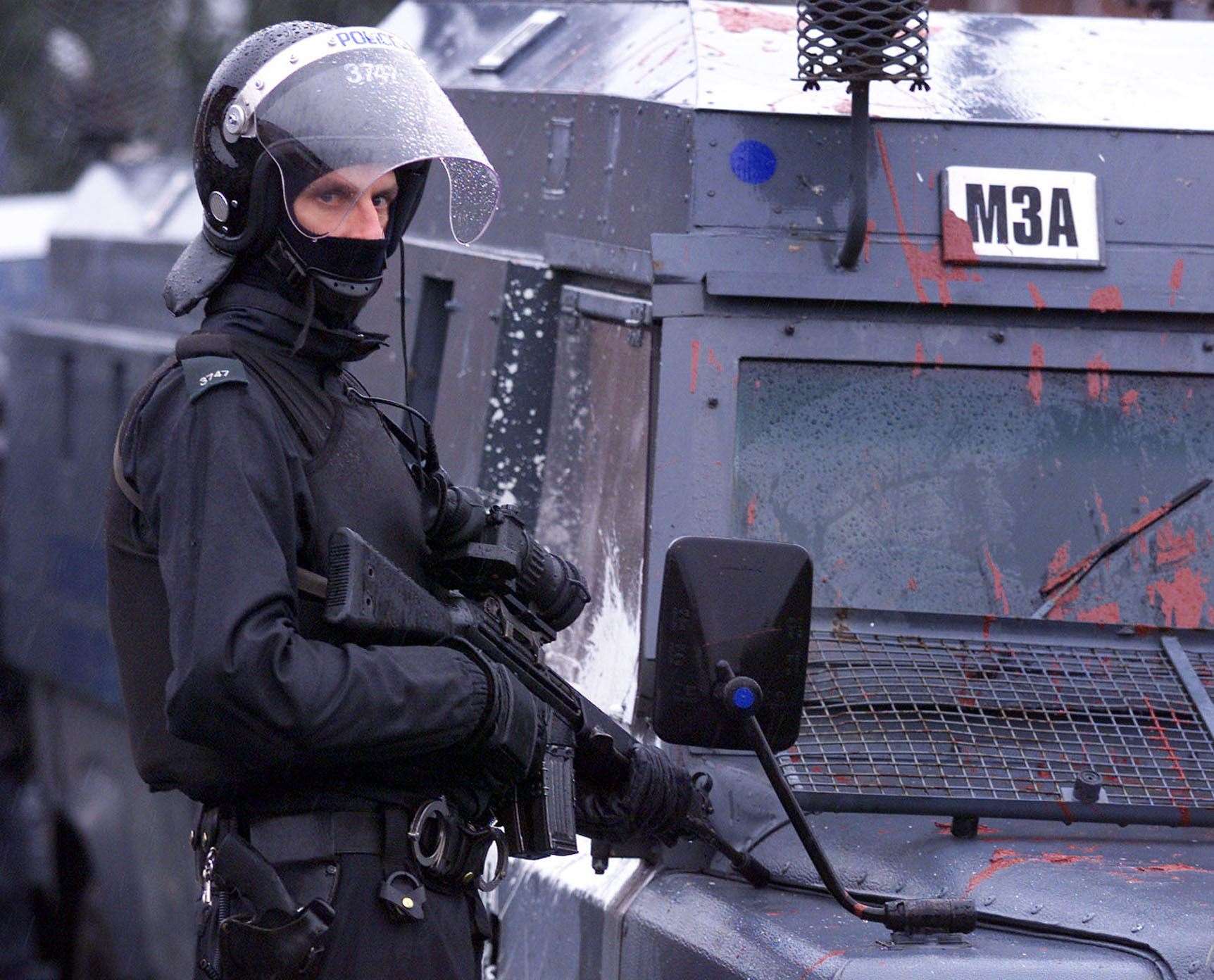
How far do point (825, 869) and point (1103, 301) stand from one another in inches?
47.0

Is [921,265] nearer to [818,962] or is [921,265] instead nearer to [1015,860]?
[1015,860]

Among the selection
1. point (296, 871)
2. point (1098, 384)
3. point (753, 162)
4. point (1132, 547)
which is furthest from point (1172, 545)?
Answer: point (296, 871)

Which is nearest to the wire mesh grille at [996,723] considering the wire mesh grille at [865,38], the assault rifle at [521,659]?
the assault rifle at [521,659]

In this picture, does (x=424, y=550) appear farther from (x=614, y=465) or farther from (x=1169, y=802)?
(x=1169, y=802)

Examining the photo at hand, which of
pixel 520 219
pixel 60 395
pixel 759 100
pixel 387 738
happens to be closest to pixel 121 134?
pixel 60 395

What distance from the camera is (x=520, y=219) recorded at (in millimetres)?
3947

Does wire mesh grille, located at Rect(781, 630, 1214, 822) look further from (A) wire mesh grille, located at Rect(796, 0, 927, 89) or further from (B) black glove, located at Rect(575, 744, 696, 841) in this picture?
(A) wire mesh grille, located at Rect(796, 0, 927, 89)

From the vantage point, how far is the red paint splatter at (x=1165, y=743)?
3.04 m

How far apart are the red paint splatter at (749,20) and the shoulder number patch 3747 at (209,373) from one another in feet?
4.48

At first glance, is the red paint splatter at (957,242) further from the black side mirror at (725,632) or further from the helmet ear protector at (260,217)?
the helmet ear protector at (260,217)

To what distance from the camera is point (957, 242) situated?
3.37 m

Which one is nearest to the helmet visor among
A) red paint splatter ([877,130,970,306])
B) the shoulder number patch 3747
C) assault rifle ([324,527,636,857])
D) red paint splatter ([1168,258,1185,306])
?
the shoulder number patch 3747

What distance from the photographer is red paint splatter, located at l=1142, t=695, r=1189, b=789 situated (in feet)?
9.97

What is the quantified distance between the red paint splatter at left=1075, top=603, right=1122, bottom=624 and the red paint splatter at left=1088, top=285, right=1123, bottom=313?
0.48 m
